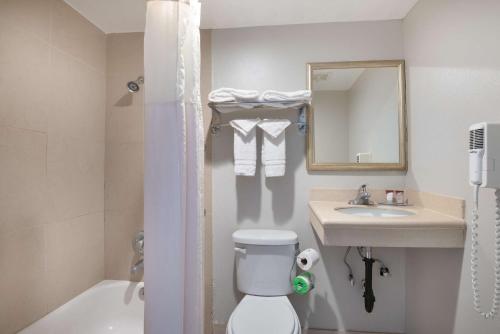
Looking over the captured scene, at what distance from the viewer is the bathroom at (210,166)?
962 mm

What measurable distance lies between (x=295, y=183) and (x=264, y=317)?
0.86 meters

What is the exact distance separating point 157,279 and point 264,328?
0.61 metres

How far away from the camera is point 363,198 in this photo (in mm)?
1644

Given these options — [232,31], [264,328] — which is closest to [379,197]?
[264,328]

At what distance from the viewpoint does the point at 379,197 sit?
1697mm

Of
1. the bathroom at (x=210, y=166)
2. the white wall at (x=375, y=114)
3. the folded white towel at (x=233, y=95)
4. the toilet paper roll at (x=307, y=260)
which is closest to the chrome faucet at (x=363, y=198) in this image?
the bathroom at (x=210, y=166)

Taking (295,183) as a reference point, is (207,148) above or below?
above

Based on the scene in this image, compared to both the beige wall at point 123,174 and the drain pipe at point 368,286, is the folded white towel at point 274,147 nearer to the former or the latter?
the drain pipe at point 368,286

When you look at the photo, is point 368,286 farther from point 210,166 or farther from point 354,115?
point 210,166

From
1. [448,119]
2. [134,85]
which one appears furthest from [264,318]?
[134,85]

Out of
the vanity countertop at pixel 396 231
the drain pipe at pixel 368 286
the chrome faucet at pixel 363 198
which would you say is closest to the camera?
the vanity countertop at pixel 396 231

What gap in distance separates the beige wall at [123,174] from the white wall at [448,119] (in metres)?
1.87

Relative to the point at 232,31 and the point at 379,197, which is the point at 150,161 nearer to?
the point at 232,31

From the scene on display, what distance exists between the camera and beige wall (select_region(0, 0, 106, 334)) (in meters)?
1.15
